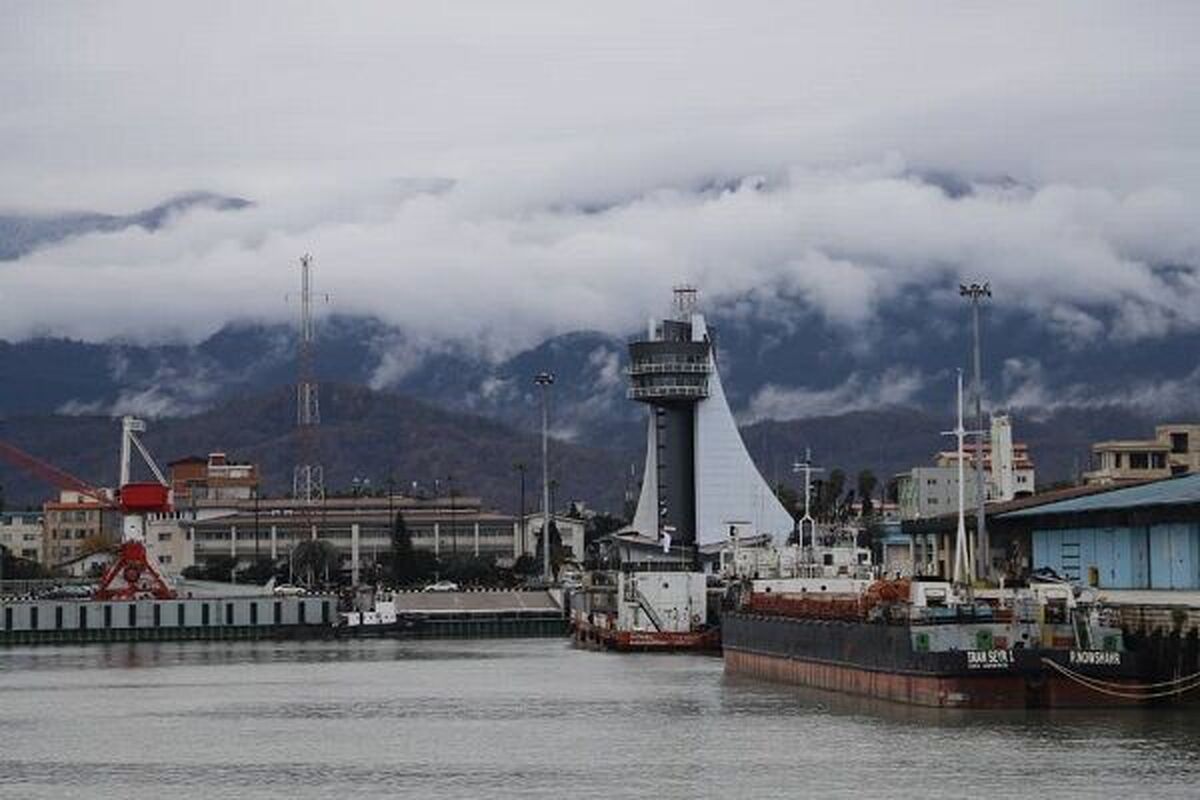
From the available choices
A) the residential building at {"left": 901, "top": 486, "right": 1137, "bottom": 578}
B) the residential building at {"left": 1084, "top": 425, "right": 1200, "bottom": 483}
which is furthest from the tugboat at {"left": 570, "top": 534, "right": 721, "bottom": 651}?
the residential building at {"left": 1084, "top": 425, "right": 1200, "bottom": 483}

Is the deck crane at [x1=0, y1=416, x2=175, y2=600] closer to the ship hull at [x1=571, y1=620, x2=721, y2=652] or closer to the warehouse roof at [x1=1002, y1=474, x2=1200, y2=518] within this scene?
the ship hull at [x1=571, y1=620, x2=721, y2=652]

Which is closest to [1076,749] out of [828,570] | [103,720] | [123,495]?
[103,720]

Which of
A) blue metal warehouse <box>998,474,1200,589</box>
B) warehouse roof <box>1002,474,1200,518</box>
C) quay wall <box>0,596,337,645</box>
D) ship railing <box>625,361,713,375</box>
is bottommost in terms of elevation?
quay wall <box>0,596,337,645</box>

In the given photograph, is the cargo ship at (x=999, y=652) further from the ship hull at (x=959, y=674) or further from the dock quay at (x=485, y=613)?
the dock quay at (x=485, y=613)

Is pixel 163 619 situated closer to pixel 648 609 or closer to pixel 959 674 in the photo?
pixel 648 609

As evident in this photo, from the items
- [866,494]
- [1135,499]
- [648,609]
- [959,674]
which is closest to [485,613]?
[648,609]

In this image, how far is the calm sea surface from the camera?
51.1m

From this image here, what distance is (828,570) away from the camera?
93.1m

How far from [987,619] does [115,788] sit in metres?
22.2

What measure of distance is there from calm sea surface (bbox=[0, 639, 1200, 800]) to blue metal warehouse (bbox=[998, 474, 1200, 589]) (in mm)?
8828

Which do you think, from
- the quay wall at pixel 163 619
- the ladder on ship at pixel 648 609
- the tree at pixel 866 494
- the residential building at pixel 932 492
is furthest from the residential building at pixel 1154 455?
the ladder on ship at pixel 648 609

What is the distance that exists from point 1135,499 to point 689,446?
3988 inches

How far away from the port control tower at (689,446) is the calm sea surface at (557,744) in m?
83.1

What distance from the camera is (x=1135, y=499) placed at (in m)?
76.4
